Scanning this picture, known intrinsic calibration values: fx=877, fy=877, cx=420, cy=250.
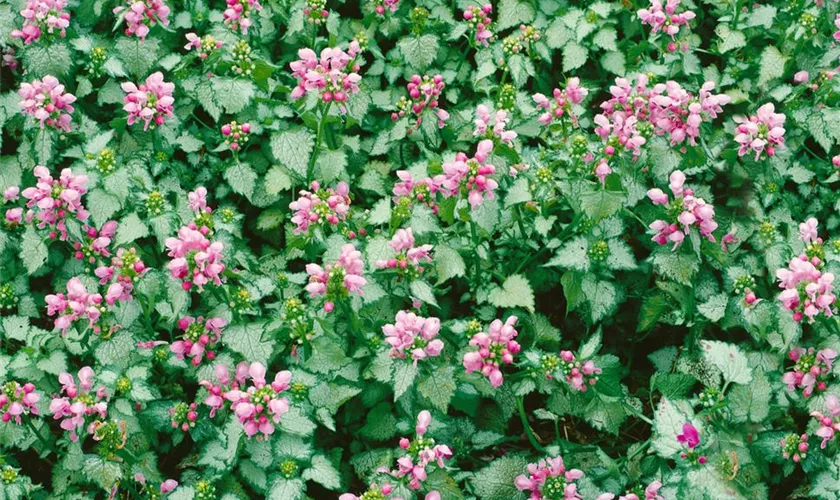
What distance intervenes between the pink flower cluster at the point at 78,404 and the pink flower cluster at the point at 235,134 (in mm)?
1249

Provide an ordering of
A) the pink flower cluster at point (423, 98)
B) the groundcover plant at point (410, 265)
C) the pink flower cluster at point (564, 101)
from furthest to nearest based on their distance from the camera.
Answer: the pink flower cluster at point (423, 98) → the pink flower cluster at point (564, 101) → the groundcover plant at point (410, 265)

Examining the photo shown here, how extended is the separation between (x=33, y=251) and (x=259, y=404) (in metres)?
1.25

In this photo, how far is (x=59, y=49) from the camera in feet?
13.0

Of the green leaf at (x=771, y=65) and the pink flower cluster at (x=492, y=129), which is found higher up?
the green leaf at (x=771, y=65)

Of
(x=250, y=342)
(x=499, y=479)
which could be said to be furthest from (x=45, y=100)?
(x=499, y=479)

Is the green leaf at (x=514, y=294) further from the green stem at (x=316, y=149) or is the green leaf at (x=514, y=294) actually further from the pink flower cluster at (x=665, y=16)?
the pink flower cluster at (x=665, y=16)

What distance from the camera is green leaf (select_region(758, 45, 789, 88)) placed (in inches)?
169

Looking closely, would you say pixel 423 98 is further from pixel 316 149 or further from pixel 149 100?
pixel 149 100

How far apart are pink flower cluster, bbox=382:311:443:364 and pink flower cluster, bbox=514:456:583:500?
59cm

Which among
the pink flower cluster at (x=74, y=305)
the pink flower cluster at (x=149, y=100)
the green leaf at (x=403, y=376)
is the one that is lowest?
the pink flower cluster at (x=74, y=305)

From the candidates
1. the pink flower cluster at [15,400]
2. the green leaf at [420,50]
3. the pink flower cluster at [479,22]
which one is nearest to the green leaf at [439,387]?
the pink flower cluster at [15,400]

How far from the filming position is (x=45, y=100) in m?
3.63

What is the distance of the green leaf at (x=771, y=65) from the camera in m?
4.29

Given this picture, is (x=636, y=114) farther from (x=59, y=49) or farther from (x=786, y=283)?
(x=59, y=49)
